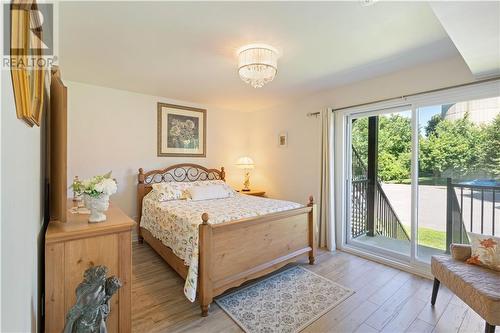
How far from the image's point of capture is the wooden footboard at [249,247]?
6.79ft

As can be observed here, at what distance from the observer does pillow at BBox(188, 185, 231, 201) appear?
3533 mm

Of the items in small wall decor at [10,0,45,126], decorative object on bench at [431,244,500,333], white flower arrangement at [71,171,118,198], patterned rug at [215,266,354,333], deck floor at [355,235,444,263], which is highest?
small wall decor at [10,0,45,126]

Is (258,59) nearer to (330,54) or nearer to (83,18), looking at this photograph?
(330,54)

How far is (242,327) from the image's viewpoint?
6.15ft

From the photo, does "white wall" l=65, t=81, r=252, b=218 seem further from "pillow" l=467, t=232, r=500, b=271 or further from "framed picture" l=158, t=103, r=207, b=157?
"pillow" l=467, t=232, r=500, b=271

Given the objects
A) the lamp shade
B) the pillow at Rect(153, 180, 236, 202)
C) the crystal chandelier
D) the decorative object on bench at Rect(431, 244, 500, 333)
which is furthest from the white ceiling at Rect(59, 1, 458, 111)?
the decorative object on bench at Rect(431, 244, 500, 333)

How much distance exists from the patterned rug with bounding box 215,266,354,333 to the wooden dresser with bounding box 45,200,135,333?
0.91m

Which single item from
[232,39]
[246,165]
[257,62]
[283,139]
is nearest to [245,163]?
[246,165]

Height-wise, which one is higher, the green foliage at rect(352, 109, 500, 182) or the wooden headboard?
the green foliage at rect(352, 109, 500, 182)

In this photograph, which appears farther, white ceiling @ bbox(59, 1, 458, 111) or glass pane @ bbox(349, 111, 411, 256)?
glass pane @ bbox(349, 111, 411, 256)

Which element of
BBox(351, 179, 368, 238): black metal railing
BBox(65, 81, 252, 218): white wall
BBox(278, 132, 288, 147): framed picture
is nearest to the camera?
BBox(65, 81, 252, 218): white wall

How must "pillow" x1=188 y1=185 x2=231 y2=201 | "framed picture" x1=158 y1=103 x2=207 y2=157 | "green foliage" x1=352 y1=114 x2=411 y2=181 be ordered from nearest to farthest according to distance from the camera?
"green foliage" x1=352 y1=114 x2=411 y2=181
"pillow" x1=188 y1=185 x2=231 y2=201
"framed picture" x1=158 y1=103 x2=207 y2=157

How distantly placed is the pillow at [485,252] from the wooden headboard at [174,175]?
3614 millimetres
